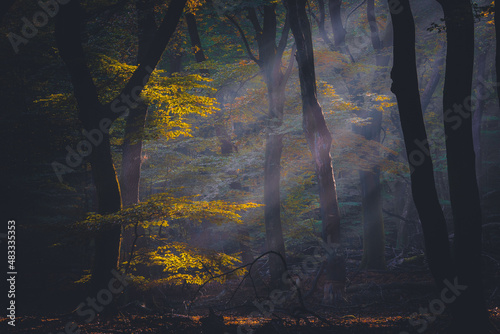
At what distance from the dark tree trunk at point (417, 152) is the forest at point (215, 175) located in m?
0.02

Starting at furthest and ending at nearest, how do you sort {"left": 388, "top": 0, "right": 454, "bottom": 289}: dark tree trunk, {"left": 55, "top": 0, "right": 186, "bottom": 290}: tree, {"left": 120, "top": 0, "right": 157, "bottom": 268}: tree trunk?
{"left": 120, "top": 0, "right": 157, "bottom": 268}: tree trunk, {"left": 55, "top": 0, "right": 186, "bottom": 290}: tree, {"left": 388, "top": 0, "right": 454, "bottom": 289}: dark tree trunk

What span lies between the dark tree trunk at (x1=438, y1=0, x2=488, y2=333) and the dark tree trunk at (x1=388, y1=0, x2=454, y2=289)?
25cm

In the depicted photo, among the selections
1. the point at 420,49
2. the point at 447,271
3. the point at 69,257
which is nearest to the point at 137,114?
the point at 69,257

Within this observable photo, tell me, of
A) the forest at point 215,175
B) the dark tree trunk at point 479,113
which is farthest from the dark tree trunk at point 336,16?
the dark tree trunk at point 479,113

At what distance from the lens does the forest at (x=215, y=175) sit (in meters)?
4.82

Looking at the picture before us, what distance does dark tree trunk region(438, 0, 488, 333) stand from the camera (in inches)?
183

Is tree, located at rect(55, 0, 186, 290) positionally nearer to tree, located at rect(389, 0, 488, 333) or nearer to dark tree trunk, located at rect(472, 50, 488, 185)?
tree, located at rect(389, 0, 488, 333)

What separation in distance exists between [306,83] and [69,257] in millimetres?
10689

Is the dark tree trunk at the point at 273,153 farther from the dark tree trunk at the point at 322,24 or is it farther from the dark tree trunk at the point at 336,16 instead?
the dark tree trunk at the point at 336,16

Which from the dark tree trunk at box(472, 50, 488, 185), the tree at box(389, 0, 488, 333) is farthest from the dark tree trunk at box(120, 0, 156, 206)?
the dark tree trunk at box(472, 50, 488, 185)

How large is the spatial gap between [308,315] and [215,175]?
7.99 meters

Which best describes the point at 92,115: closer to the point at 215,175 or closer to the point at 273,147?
the point at 273,147

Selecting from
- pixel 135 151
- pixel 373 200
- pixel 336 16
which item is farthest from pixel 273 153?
pixel 336 16

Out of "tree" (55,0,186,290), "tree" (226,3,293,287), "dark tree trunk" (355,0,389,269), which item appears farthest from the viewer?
"dark tree trunk" (355,0,389,269)
